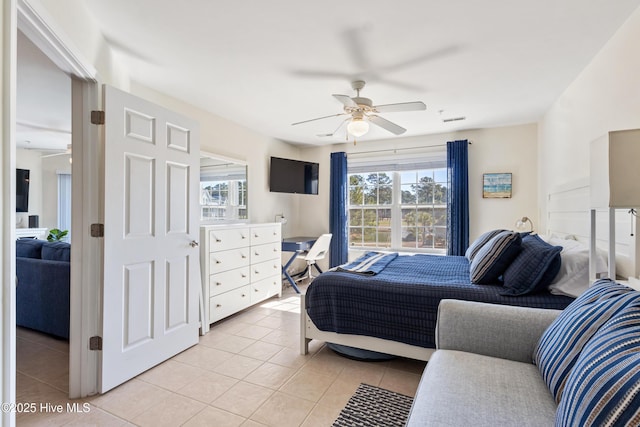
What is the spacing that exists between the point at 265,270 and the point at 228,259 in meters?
0.72

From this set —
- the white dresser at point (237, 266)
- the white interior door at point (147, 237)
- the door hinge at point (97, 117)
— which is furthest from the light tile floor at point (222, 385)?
the door hinge at point (97, 117)

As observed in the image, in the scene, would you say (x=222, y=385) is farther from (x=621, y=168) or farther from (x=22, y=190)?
(x=22, y=190)

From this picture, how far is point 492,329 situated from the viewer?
4.68 feet

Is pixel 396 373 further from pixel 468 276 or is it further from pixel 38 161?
pixel 38 161

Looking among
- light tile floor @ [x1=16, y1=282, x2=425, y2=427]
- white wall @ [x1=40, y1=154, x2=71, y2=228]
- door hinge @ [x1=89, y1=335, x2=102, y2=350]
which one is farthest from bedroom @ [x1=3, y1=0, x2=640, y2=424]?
white wall @ [x1=40, y1=154, x2=71, y2=228]

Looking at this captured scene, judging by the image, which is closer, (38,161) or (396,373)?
(396,373)

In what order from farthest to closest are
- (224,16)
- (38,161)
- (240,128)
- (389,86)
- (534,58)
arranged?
(38,161), (240,128), (389,86), (534,58), (224,16)

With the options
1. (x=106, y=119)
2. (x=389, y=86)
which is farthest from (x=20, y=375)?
(x=389, y=86)

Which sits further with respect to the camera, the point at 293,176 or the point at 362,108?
the point at 293,176

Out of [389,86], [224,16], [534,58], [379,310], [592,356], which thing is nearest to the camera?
[592,356]

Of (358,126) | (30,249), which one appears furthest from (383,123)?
(30,249)

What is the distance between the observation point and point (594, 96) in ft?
7.63

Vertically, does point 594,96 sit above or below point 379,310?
above

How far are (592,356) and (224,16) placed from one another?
2.28 meters
